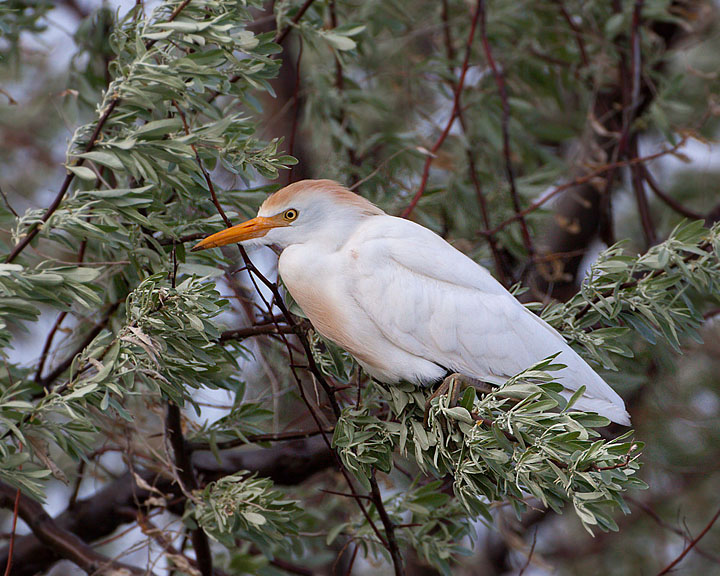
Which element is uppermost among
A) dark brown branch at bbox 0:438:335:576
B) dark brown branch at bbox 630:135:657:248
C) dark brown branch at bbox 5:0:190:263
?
dark brown branch at bbox 5:0:190:263

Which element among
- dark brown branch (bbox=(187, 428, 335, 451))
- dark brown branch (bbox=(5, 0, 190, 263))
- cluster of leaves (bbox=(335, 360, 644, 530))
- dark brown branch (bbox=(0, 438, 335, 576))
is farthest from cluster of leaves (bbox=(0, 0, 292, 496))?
dark brown branch (bbox=(0, 438, 335, 576))

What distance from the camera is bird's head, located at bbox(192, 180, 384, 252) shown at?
1867 mm

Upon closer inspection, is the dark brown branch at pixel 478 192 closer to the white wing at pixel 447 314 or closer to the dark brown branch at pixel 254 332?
the white wing at pixel 447 314

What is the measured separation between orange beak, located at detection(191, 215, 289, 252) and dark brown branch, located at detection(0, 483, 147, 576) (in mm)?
987

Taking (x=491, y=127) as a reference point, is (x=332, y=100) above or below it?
above

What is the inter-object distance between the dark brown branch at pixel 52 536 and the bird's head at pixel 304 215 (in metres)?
1.01

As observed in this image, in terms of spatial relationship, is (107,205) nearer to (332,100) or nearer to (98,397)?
(98,397)

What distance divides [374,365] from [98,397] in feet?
1.91

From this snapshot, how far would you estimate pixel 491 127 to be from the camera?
3385 mm

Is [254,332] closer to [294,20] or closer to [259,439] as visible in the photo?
[259,439]

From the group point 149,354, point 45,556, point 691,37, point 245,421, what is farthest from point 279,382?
point 691,37

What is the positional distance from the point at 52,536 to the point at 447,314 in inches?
50.9

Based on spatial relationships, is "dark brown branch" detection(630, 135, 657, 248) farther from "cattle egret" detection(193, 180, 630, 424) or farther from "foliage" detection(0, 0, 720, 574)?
"cattle egret" detection(193, 180, 630, 424)

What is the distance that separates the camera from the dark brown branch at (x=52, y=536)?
2.20m
